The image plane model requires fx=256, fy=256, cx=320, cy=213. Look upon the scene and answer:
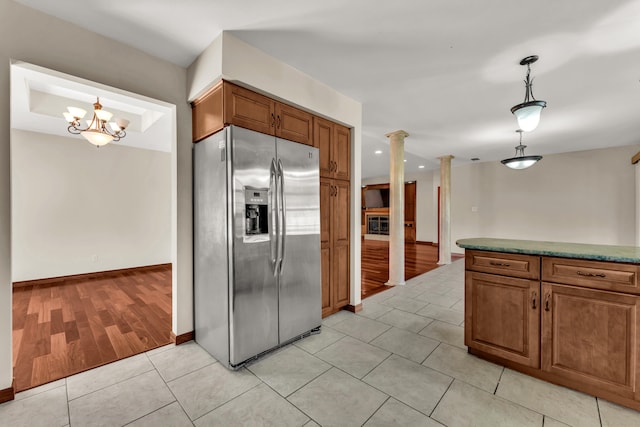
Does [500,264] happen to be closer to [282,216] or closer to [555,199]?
[282,216]

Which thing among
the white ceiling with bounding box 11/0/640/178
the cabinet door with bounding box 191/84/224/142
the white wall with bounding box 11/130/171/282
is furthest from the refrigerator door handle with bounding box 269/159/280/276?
the white wall with bounding box 11/130/171/282

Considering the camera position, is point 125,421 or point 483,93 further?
point 483,93

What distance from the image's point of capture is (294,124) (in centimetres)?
266

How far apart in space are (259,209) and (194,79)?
141 centimetres

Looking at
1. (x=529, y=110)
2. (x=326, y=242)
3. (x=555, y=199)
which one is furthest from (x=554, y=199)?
(x=326, y=242)

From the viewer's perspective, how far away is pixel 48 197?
169 inches

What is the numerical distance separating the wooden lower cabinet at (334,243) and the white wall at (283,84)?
0.12m

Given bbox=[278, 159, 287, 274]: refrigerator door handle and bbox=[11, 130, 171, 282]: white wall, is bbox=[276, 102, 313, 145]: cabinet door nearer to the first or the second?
bbox=[278, 159, 287, 274]: refrigerator door handle

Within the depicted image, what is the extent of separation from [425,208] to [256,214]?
27.6ft

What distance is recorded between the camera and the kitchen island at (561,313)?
161cm

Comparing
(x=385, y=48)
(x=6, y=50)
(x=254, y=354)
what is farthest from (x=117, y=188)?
(x=385, y=48)

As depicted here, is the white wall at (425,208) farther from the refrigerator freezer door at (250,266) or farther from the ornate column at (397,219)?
the refrigerator freezer door at (250,266)

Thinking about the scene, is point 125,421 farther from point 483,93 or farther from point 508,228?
point 508,228

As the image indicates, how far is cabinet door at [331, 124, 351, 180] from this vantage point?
3.11 meters
